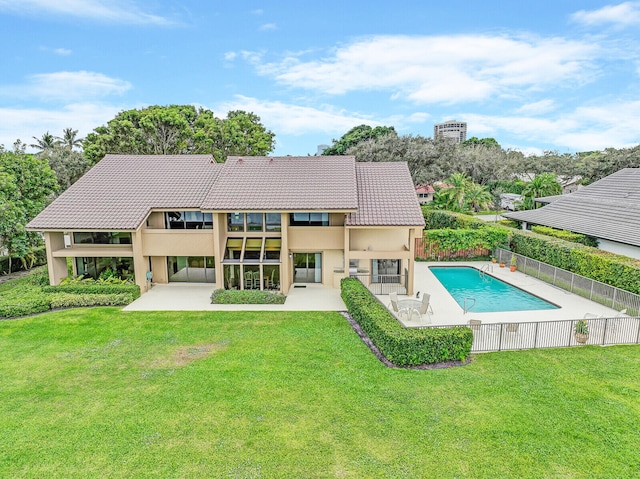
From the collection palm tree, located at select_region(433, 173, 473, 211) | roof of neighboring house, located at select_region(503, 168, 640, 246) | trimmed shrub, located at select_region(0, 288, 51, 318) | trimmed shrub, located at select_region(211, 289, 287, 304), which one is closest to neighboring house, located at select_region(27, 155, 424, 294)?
trimmed shrub, located at select_region(211, 289, 287, 304)

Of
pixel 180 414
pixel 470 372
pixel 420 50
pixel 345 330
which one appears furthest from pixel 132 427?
pixel 420 50

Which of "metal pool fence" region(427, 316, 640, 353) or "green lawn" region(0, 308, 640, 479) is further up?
"metal pool fence" region(427, 316, 640, 353)

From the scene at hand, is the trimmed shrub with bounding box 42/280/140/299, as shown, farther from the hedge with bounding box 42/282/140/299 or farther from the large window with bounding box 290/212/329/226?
the large window with bounding box 290/212/329/226

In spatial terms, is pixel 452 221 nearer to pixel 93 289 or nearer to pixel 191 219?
pixel 191 219

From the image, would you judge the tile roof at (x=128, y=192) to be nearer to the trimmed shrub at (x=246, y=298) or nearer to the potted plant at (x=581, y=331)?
the trimmed shrub at (x=246, y=298)

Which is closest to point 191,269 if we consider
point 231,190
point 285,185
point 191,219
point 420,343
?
point 191,219
